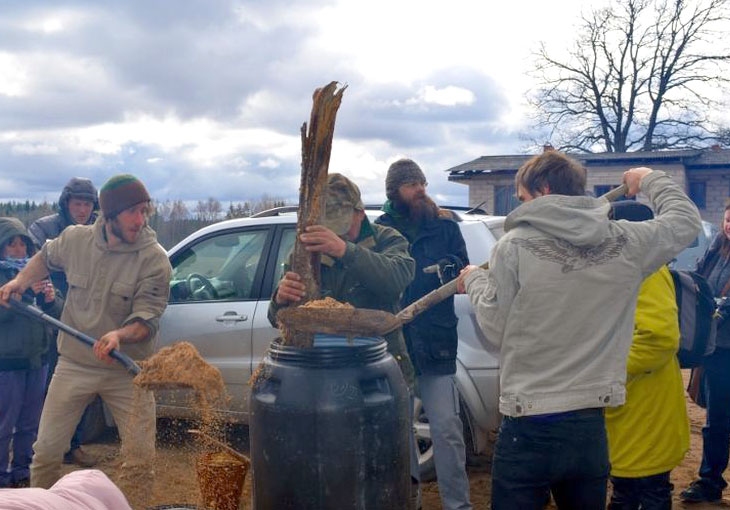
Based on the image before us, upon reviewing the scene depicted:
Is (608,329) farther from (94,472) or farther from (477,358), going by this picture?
(477,358)

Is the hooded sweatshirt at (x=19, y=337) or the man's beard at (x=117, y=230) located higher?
the man's beard at (x=117, y=230)

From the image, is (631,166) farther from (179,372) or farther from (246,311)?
(179,372)

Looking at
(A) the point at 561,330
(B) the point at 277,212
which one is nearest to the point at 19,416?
(B) the point at 277,212

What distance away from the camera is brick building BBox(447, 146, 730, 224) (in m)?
24.7

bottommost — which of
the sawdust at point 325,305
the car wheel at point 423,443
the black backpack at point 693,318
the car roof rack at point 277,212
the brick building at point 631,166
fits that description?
the car wheel at point 423,443

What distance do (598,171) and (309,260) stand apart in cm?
2318

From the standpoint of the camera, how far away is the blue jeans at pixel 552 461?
105 inches

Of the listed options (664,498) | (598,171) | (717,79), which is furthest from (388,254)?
(717,79)

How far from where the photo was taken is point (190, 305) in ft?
18.2

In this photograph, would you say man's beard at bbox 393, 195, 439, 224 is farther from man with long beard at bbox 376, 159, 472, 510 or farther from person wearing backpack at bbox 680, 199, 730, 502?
person wearing backpack at bbox 680, 199, 730, 502

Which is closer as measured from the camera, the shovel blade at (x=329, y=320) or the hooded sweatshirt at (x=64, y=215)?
the shovel blade at (x=329, y=320)

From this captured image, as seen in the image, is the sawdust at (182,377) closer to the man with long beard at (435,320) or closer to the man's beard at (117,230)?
the man's beard at (117,230)

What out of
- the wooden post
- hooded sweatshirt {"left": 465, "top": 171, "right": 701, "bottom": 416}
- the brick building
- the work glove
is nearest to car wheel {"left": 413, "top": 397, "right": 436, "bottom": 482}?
the work glove

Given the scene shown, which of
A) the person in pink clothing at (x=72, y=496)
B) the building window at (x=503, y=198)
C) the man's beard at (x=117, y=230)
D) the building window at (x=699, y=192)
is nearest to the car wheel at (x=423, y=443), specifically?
the man's beard at (x=117, y=230)
